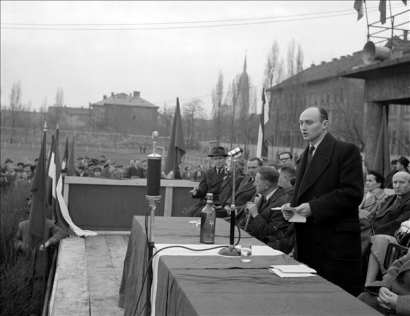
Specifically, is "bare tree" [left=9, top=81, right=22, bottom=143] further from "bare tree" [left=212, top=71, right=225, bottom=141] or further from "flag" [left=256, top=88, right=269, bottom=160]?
"flag" [left=256, top=88, right=269, bottom=160]

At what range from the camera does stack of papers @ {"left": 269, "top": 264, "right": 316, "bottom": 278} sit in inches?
125

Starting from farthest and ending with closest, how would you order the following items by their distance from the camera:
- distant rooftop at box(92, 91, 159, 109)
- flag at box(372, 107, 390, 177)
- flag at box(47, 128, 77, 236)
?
distant rooftop at box(92, 91, 159, 109), flag at box(372, 107, 390, 177), flag at box(47, 128, 77, 236)

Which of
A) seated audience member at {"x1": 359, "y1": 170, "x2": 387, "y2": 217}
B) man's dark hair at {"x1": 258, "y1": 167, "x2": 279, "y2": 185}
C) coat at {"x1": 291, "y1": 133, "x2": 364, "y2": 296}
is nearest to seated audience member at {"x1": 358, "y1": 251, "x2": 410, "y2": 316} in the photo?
coat at {"x1": 291, "y1": 133, "x2": 364, "y2": 296}

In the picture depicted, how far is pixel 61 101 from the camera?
67438 millimetres

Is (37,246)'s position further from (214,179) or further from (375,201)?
(375,201)

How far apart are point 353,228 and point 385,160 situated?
7327mm

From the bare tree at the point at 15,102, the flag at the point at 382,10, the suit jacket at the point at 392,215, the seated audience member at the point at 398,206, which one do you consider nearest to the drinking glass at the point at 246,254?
the suit jacket at the point at 392,215

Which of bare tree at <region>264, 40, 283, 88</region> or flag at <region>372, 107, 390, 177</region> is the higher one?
bare tree at <region>264, 40, 283, 88</region>

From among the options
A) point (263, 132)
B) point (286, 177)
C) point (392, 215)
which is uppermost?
point (263, 132)

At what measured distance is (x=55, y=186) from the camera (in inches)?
394

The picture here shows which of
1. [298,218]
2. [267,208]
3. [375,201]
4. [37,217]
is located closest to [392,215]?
[375,201]

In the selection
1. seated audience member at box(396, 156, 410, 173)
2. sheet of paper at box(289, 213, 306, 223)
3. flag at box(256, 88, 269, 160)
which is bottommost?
sheet of paper at box(289, 213, 306, 223)

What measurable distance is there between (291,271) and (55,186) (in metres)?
7.60

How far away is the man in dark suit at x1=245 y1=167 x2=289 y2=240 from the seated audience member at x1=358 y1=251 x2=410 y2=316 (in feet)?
4.70
